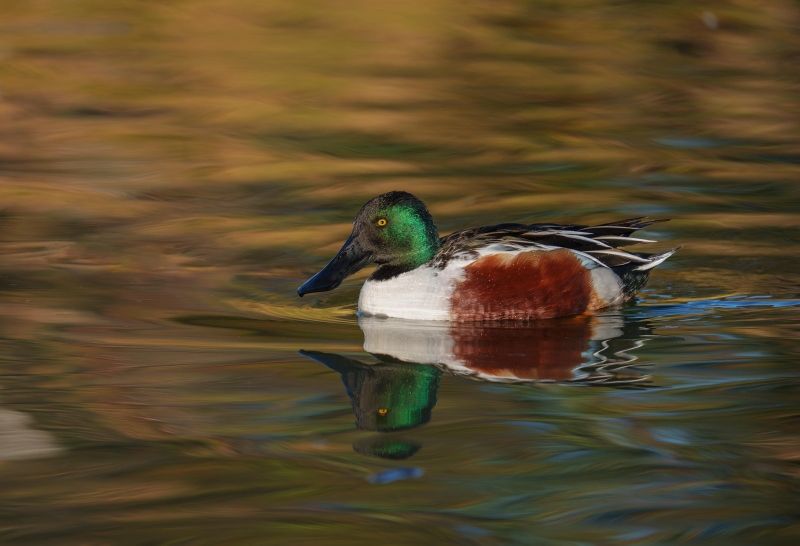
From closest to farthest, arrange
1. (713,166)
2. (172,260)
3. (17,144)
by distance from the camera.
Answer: (172,260), (713,166), (17,144)

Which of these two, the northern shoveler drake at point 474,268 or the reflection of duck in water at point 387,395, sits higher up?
the northern shoveler drake at point 474,268

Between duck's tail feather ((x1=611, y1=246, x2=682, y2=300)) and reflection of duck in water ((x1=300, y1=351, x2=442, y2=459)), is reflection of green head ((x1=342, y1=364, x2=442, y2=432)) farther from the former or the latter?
duck's tail feather ((x1=611, y1=246, x2=682, y2=300))

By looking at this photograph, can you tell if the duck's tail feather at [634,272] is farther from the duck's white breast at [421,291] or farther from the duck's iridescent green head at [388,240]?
the duck's iridescent green head at [388,240]

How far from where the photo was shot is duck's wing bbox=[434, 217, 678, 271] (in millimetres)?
6637

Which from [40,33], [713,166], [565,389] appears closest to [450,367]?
[565,389]

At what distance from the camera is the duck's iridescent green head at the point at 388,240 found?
6.68 meters

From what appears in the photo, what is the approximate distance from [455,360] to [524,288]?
113 centimetres

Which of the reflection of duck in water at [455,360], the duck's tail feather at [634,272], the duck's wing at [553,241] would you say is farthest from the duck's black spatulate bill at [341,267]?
the duck's tail feather at [634,272]

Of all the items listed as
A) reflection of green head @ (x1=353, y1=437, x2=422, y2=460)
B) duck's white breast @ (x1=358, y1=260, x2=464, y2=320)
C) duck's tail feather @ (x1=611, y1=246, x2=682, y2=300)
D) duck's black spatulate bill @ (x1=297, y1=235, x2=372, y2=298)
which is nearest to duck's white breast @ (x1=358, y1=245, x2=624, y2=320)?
duck's white breast @ (x1=358, y1=260, x2=464, y2=320)

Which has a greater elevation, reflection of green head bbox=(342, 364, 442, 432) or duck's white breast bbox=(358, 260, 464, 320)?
duck's white breast bbox=(358, 260, 464, 320)

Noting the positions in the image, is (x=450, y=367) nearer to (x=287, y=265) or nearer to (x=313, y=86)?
(x=287, y=265)

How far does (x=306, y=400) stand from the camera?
4859 millimetres

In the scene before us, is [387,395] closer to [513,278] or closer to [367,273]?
[513,278]

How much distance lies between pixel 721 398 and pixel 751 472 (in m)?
0.86
